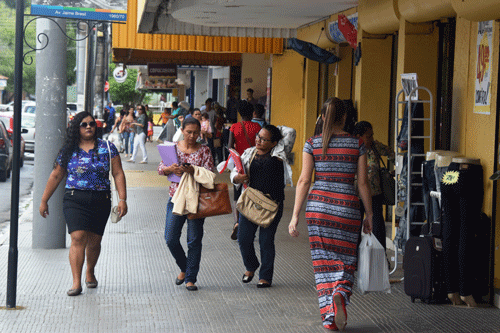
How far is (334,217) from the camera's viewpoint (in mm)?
5652

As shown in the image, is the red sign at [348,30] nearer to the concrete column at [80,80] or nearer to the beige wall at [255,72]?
the beige wall at [255,72]

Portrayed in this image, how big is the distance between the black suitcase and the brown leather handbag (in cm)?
176

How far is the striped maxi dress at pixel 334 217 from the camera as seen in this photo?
18.5ft

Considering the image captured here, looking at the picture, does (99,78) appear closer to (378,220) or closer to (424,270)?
(378,220)

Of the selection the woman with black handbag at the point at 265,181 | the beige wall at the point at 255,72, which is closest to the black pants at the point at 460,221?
the woman with black handbag at the point at 265,181

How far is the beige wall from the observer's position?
72.4 ft

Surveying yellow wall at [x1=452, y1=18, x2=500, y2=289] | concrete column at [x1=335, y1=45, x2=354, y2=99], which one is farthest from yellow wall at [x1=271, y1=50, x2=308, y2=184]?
yellow wall at [x1=452, y1=18, x2=500, y2=289]

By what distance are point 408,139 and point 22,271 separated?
165 inches

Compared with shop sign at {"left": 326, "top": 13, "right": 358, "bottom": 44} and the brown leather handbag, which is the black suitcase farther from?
shop sign at {"left": 326, "top": 13, "right": 358, "bottom": 44}

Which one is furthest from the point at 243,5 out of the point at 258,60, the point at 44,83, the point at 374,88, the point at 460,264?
the point at 258,60

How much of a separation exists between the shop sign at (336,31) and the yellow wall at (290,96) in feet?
9.32

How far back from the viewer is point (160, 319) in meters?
5.93

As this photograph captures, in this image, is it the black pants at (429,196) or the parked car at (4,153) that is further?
the parked car at (4,153)

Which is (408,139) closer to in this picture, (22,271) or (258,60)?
(22,271)
